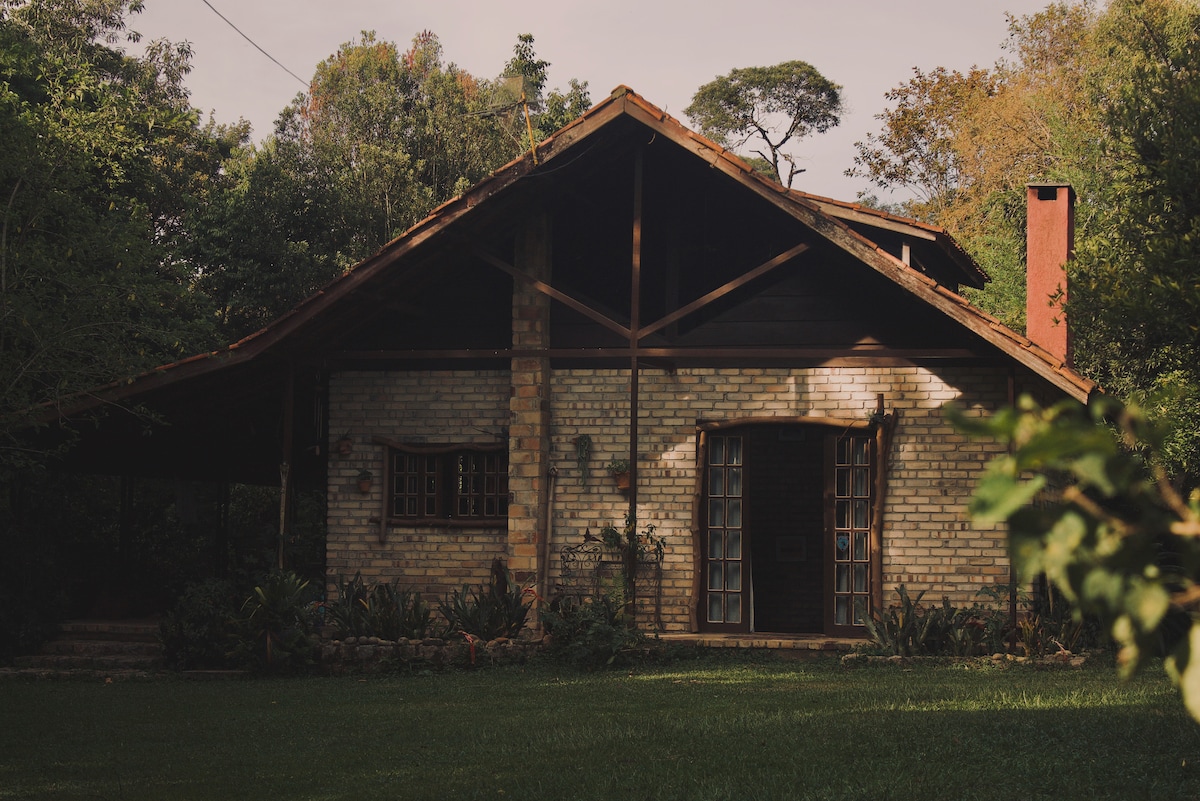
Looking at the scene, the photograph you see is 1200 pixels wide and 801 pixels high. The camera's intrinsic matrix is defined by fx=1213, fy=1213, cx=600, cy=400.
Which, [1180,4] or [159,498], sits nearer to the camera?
[1180,4]

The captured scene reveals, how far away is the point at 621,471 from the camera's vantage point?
12.9m

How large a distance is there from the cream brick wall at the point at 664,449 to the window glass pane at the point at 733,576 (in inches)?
16.1

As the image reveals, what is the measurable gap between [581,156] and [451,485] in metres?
3.95

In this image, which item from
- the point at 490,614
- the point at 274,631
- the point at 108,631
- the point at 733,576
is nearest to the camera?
the point at 274,631

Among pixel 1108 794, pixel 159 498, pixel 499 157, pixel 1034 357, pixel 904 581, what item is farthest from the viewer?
pixel 499 157

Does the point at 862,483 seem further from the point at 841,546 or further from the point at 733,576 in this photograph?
the point at 733,576

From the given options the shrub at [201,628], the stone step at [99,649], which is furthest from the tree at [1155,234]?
the stone step at [99,649]

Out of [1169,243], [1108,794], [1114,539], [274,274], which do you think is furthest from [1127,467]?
[274,274]

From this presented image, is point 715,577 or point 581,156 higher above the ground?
point 581,156

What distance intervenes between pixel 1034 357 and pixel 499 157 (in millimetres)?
22563

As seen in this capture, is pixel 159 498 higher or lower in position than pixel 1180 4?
lower

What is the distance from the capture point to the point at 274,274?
25.6 metres

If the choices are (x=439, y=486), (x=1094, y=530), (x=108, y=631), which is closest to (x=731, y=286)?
(x=439, y=486)

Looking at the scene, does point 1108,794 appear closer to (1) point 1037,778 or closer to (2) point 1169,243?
(1) point 1037,778
